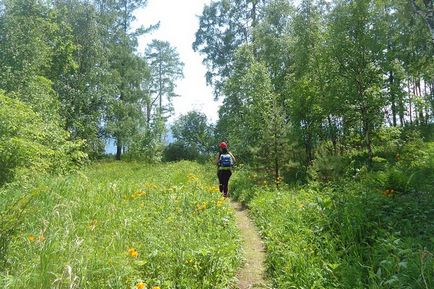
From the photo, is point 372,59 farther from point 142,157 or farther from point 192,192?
point 142,157

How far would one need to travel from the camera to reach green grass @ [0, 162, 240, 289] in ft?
13.0

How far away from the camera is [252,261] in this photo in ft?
20.8

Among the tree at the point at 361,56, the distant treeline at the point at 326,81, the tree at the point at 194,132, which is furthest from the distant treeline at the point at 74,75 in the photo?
the tree at the point at 361,56

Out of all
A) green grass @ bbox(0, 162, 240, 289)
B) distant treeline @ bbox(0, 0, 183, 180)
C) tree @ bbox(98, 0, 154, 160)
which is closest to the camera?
green grass @ bbox(0, 162, 240, 289)

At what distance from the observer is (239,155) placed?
2498 cm

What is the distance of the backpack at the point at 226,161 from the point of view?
11.9 metres

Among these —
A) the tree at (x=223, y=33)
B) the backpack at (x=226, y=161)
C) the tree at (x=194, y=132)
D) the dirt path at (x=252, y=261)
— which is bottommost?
the dirt path at (x=252, y=261)

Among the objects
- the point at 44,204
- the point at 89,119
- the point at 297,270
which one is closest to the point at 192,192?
the point at 44,204

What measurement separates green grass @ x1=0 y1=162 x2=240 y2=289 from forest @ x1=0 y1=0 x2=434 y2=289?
31 millimetres

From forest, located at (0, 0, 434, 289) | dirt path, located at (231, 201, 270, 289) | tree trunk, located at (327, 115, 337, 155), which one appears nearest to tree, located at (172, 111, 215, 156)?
forest, located at (0, 0, 434, 289)

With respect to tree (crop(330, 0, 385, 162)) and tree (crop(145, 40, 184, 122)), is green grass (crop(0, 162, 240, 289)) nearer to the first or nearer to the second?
tree (crop(330, 0, 385, 162))

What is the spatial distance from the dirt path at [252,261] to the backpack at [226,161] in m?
2.79

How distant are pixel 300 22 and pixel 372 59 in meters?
6.08

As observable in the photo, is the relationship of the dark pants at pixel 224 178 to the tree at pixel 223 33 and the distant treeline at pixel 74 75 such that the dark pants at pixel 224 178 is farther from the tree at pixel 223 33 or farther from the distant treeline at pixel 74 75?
the tree at pixel 223 33
